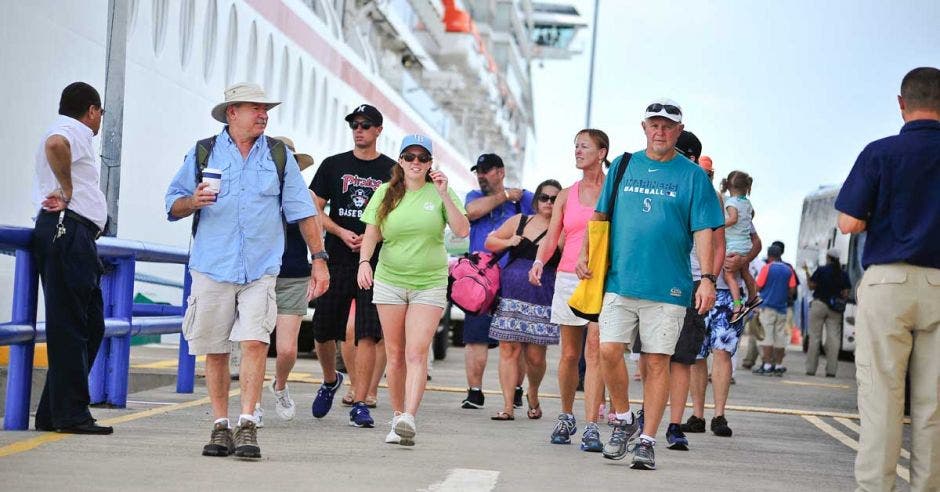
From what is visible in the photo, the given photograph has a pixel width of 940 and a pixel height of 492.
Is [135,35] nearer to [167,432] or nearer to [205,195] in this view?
[167,432]

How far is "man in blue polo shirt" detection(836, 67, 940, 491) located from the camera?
6.73 m

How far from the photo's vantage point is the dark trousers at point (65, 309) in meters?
8.60

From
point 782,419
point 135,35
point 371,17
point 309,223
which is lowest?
point 782,419

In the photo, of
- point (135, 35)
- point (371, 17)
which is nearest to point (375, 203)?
point (135, 35)

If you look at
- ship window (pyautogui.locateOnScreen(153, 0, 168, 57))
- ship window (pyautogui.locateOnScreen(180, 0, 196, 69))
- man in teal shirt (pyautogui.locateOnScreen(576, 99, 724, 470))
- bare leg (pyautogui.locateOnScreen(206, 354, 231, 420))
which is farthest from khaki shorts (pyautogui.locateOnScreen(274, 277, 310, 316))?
ship window (pyautogui.locateOnScreen(180, 0, 196, 69))

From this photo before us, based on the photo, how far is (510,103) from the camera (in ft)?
223

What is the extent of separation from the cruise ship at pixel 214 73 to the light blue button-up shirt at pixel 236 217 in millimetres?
4298

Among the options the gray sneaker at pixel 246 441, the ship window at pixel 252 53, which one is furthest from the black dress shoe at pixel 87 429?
the ship window at pixel 252 53

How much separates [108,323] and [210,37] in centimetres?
1248

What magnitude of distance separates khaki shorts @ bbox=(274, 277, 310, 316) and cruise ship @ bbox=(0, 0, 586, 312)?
2.92 metres

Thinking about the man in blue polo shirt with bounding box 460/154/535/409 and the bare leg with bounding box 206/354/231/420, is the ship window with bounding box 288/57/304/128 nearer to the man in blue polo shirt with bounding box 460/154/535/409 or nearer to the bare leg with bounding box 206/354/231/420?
the man in blue polo shirt with bounding box 460/154/535/409

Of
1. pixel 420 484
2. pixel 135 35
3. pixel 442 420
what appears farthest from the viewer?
pixel 135 35

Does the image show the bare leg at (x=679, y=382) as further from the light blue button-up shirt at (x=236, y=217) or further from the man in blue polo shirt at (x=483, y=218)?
the light blue button-up shirt at (x=236, y=217)

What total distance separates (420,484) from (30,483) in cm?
168
